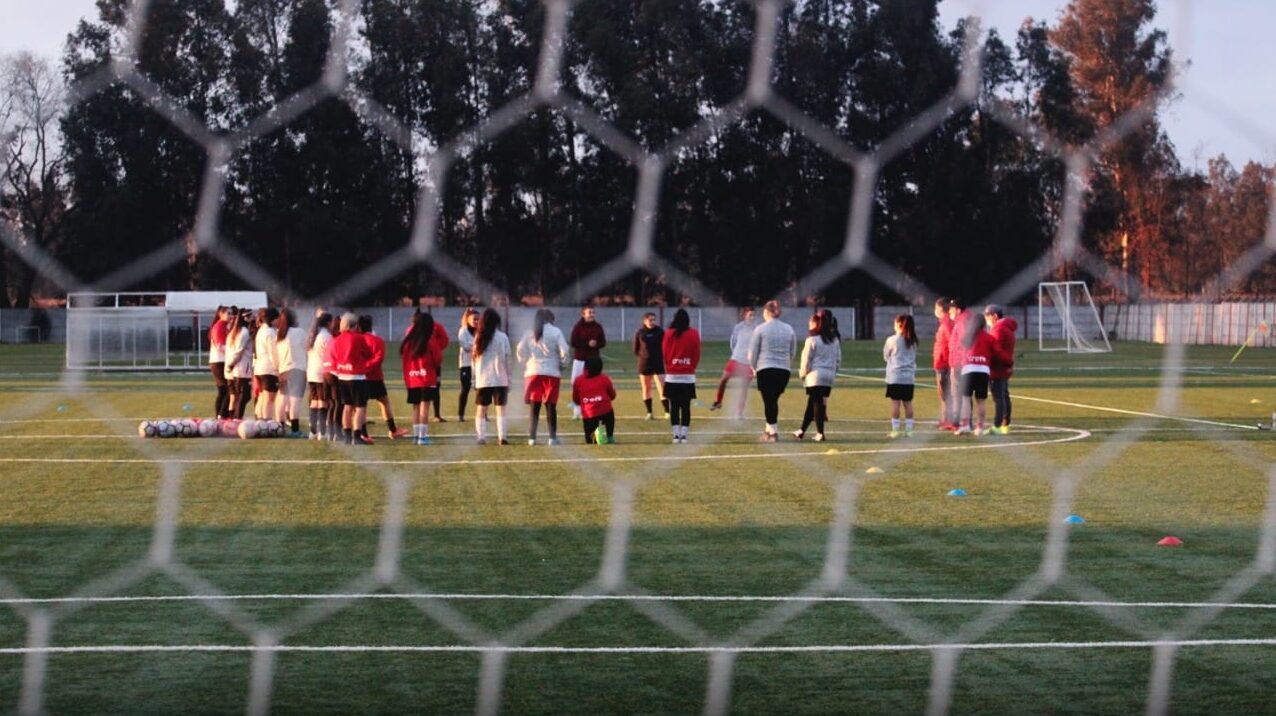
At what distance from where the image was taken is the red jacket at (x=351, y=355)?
1300 cm

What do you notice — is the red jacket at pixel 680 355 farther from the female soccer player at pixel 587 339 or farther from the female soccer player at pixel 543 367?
the female soccer player at pixel 543 367

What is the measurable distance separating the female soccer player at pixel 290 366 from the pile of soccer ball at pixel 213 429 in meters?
0.25

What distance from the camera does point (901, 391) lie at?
13.9 meters

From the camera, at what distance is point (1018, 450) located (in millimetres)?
12180

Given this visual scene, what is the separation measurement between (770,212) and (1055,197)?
6185 mm

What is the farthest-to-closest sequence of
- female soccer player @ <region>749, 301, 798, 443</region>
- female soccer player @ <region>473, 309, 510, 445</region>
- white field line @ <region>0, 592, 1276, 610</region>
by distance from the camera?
female soccer player @ <region>749, 301, 798, 443</region>, female soccer player @ <region>473, 309, 510, 445</region>, white field line @ <region>0, 592, 1276, 610</region>

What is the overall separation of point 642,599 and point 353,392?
7651mm

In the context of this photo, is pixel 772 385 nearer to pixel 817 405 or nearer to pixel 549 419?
pixel 817 405

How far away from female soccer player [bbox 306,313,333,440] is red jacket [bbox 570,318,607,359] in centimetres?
222

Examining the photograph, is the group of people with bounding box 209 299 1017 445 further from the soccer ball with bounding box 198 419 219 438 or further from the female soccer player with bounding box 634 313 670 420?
the female soccer player with bounding box 634 313 670 420

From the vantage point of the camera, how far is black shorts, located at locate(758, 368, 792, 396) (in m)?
13.4

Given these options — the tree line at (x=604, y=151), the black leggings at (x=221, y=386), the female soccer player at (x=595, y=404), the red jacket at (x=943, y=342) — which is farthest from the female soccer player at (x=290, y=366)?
the red jacket at (x=943, y=342)

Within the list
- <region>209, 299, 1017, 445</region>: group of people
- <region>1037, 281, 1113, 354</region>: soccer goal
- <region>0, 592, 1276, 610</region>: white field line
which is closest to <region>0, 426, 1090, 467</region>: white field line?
<region>209, 299, 1017, 445</region>: group of people

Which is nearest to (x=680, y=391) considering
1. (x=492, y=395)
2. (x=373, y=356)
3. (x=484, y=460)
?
(x=492, y=395)
